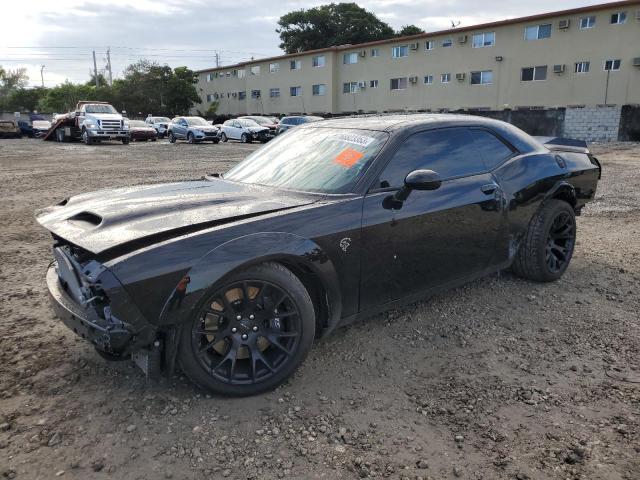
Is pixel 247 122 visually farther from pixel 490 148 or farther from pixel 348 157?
pixel 348 157

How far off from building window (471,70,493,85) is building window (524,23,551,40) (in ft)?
9.90

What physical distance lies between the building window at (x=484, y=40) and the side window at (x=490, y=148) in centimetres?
3181

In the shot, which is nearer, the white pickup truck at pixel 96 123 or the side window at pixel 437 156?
the side window at pixel 437 156

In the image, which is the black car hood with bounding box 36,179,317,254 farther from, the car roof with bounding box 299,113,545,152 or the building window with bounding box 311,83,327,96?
the building window with bounding box 311,83,327,96

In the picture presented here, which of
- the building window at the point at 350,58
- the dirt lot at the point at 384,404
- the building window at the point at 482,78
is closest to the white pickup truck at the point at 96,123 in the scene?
the dirt lot at the point at 384,404

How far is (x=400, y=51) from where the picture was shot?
3703 cm

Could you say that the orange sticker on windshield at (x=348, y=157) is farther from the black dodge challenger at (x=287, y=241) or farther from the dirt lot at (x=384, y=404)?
the dirt lot at (x=384, y=404)

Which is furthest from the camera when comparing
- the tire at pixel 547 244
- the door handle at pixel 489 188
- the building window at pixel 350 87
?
the building window at pixel 350 87

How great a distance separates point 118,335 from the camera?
2.35m

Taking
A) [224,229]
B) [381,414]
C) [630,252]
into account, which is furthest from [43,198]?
[630,252]

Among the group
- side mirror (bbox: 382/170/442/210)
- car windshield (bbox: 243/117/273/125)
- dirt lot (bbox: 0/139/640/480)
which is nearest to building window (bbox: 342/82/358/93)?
car windshield (bbox: 243/117/273/125)

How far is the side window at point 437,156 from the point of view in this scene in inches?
129

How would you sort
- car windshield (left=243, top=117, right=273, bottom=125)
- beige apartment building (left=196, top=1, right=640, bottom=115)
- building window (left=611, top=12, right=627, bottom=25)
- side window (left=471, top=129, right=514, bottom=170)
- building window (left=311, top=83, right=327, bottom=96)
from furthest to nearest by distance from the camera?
building window (left=311, top=83, right=327, bottom=96), beige apartment building (left=196, top=1, right=640, bottom=115), car windshield (left=243, top=117, right=273, bottom=125), building window (left=611, top=12, right=627, bottom=25), side window (left=471, top=129, right=514, bottom=170)

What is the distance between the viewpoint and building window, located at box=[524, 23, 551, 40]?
98.1 ft
